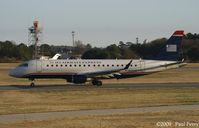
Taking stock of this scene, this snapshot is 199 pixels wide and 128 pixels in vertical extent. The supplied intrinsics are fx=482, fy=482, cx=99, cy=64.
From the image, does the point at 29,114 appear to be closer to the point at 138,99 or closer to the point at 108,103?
the point at 108,103

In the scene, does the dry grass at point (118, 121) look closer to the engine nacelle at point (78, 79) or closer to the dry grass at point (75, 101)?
the dry grass at point (75, 101)

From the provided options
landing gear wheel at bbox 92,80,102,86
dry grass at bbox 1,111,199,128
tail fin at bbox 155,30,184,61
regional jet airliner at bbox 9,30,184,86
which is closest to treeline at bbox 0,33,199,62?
tail fin at bbox 155,30,184,61

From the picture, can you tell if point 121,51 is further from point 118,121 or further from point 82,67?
point 118,121

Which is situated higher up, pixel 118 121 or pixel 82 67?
pixel 82 67

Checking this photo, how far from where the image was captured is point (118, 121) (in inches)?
815

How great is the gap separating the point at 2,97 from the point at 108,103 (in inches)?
343

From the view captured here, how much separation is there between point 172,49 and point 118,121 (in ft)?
107

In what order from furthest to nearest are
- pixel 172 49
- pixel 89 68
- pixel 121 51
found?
pixel 121 51 → pixel 172 49 → pixel 89 68

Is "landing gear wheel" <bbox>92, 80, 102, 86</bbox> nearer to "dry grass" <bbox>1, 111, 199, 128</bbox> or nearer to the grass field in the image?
the grass field

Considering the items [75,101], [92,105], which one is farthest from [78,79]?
[92,105]

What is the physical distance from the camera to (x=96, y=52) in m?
126

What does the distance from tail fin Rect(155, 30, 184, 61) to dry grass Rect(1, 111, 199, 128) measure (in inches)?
1124

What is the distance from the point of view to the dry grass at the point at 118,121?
19.5m

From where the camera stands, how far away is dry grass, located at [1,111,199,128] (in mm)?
19469
